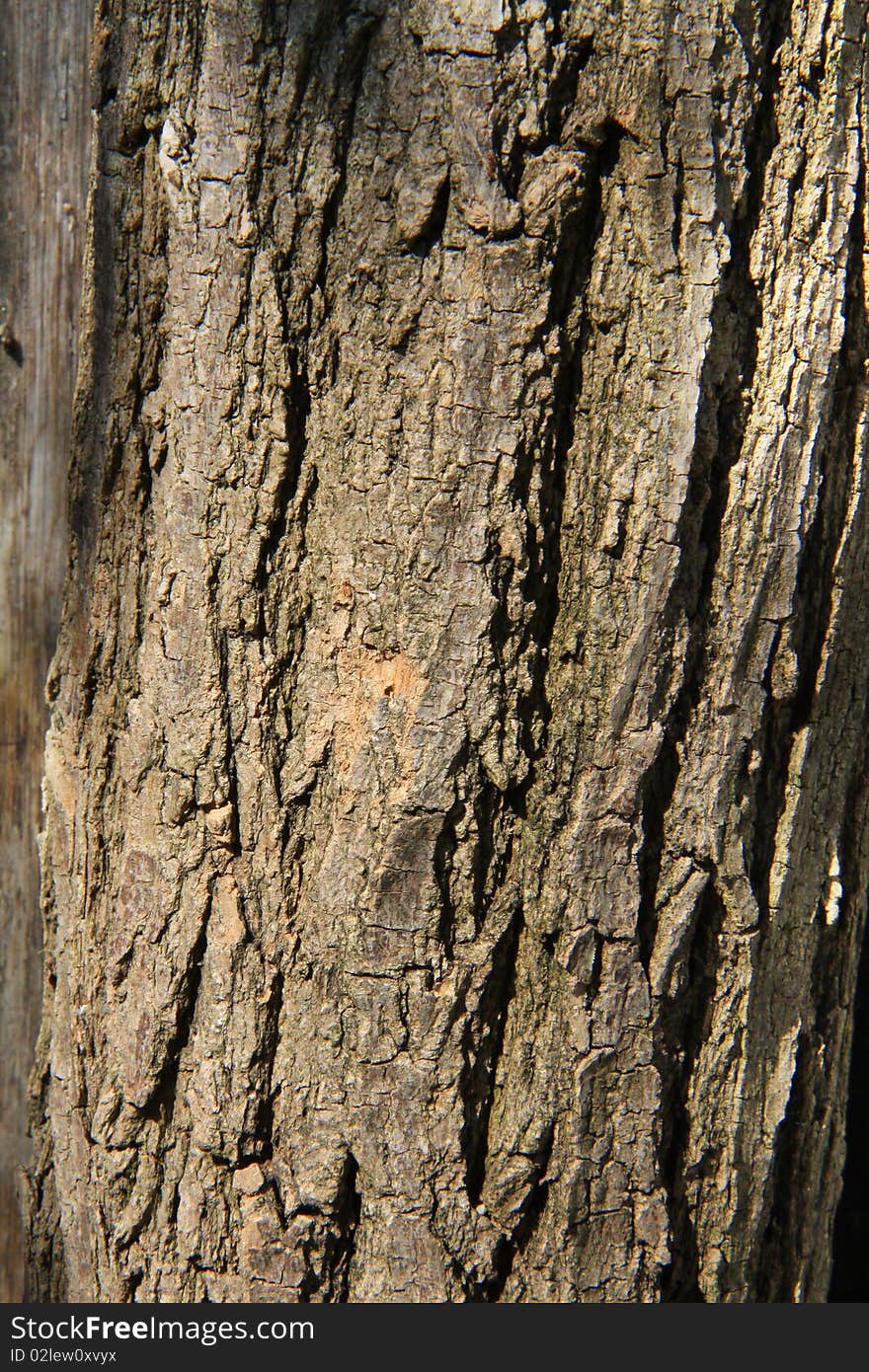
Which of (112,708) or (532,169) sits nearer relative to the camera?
(532,169)

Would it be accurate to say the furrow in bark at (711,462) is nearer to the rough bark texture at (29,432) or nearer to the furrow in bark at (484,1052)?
the furrow in bark at (484,1052)

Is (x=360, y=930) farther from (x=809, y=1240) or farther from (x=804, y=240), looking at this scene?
(x=804, y=240)

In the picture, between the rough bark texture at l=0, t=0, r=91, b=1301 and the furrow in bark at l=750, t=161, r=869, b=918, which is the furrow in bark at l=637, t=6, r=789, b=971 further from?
the rough bark texture at l=0, t=0, r=91, b=1301

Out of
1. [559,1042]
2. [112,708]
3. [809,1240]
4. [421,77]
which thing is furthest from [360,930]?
[421,77]

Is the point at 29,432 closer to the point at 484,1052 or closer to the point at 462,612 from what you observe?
the point at 462,612

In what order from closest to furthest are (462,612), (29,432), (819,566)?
(462,612), (819,566), (29,432)

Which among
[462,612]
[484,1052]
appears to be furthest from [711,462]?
[484,1052]
